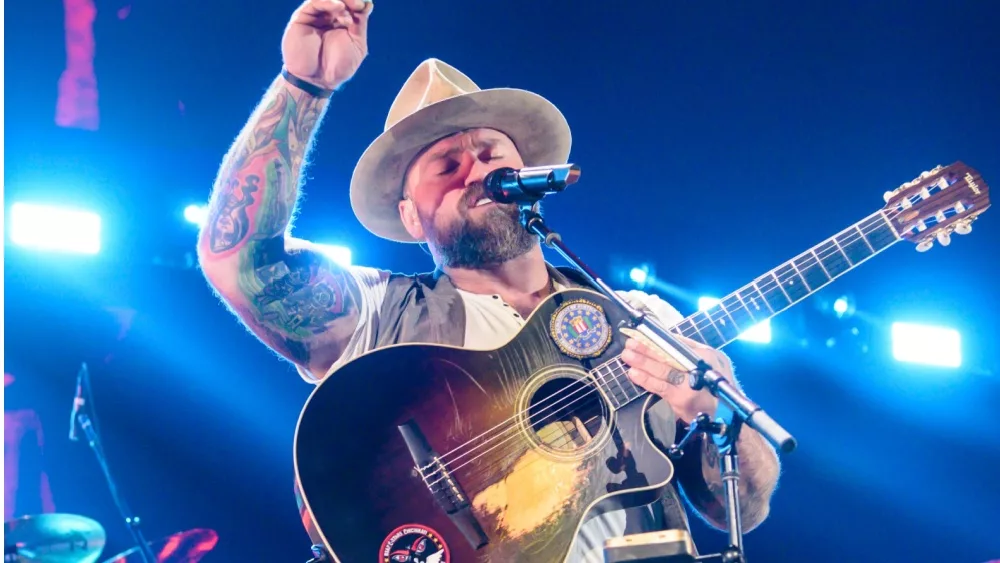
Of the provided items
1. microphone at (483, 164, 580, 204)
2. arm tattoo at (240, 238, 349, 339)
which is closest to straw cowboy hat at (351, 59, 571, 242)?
arm tattoo at (240, 238, 349, 339)

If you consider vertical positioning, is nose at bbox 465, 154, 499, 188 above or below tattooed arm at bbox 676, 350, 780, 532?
above

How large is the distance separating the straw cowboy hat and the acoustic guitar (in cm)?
77

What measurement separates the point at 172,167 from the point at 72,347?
3.26 feet

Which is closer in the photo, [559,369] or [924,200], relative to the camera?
[559,369]

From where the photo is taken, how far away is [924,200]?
2611mm

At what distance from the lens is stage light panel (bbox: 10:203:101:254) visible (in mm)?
3387

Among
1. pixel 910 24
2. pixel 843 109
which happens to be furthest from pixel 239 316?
pixel 910 24

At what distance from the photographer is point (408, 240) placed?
113 inches

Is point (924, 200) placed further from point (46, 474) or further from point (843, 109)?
point (46, 474)

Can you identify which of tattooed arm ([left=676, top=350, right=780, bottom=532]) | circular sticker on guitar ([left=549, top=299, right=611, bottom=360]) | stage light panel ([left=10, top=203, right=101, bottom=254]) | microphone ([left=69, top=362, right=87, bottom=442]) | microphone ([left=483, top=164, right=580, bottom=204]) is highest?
stage light panel ([left=10, top=203, right=101, bottom=254])

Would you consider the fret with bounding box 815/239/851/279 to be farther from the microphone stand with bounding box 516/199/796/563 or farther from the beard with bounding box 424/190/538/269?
the beard with bounding box 424/190/538/269

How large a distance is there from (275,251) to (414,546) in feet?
3.33

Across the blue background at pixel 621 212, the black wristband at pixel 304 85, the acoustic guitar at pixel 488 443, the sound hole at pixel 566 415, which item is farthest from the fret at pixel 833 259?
the black wristband at pixel 304 85

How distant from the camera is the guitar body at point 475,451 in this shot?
6.56 ft
